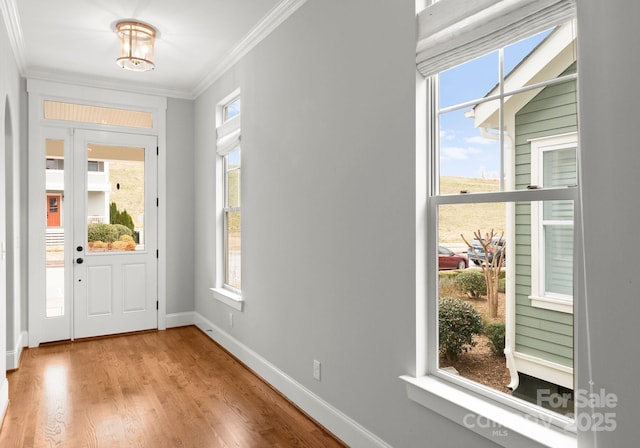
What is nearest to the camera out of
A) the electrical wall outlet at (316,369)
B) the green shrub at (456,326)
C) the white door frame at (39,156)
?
the green shrub at (456,326)

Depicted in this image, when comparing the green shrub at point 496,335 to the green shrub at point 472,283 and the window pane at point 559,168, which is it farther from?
the window pane at point 559,168

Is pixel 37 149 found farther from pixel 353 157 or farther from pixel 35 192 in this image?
pixel 353 157

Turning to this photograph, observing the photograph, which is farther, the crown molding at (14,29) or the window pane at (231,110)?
the window pane at (231,110)

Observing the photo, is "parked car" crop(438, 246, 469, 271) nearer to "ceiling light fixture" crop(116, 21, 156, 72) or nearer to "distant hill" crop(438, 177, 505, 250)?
"distant hill" crop(438, 177, 505, 250)

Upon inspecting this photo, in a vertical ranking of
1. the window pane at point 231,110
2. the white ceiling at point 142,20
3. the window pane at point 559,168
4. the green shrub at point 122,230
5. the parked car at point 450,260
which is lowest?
the parked car at point 450,260

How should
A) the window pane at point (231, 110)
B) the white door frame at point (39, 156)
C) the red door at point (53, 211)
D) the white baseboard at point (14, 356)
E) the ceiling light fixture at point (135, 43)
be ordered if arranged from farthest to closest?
the red door at point (53, 211) < the white door frame at point (39, 156) < the window pane at point (231, 110) < the white baseboard at point (14, 356) < the ceiling light fixture at point (135, 43)

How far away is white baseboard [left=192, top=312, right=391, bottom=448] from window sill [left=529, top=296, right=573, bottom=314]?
1.10 m

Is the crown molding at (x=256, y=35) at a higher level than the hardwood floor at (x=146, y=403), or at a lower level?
higher

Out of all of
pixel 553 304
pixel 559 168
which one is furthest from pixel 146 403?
pixel 559 168

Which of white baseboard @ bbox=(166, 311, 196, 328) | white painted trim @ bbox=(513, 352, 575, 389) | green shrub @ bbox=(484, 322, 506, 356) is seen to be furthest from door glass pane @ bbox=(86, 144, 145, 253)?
white painted trim @ bbox=(513, 352, 575, 389)

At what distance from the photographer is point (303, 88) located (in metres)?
2.93

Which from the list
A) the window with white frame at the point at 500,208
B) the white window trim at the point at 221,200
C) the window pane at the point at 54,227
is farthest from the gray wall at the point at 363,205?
the window pane at the point at 54,227

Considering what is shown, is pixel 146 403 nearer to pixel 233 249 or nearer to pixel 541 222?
pixel 233 249

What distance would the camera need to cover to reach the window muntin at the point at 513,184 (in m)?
1.56
